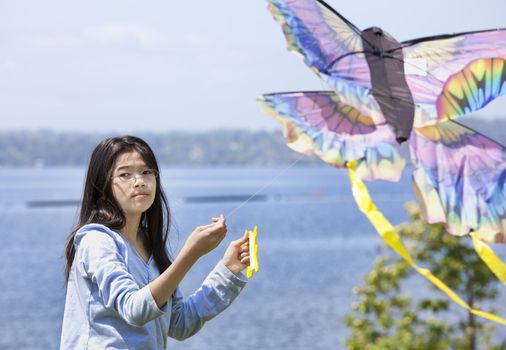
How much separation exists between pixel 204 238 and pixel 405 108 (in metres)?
1.06

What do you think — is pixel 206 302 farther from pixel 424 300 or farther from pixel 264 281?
pixel 264 281

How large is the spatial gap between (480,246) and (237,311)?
21.9 meters

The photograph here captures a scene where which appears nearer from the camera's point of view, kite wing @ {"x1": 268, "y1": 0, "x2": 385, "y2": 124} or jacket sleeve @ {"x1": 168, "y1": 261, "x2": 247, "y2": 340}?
jacket sleeve @ {"x1": 168, "y1": 261, "x2": 247, "y2": 340}

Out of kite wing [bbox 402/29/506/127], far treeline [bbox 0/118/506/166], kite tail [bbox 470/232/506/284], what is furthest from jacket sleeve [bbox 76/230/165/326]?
far treeline [bbox 0/118/506/166]

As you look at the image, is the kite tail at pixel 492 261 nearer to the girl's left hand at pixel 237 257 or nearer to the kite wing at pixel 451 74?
the kite wing at pixel 451 74

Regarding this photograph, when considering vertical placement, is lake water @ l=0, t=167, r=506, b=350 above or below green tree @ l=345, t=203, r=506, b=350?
below

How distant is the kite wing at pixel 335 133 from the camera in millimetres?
2963

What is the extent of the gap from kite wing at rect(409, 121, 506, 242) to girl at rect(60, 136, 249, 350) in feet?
2.43

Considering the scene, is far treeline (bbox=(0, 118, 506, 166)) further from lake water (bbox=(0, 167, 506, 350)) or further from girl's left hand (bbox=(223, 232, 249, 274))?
girl's left hand (bbox=(223, 232, 249, 274))

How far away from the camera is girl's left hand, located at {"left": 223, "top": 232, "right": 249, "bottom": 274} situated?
247 cm

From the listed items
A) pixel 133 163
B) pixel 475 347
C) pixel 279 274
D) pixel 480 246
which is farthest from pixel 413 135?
pixel 279 274

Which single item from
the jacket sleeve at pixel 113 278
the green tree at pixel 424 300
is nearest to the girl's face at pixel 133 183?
the jacket sleeve at pixel 113 278

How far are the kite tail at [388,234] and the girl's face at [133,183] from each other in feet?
2.15

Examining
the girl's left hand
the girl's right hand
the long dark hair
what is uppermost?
the long dark hair
